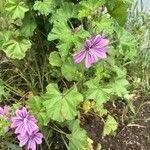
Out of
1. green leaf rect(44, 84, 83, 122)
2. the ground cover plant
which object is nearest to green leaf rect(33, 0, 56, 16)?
the ground cover plant

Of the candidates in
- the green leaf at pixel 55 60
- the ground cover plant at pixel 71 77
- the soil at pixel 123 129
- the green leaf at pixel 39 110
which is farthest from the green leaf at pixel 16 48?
the soil at pixel 123 129

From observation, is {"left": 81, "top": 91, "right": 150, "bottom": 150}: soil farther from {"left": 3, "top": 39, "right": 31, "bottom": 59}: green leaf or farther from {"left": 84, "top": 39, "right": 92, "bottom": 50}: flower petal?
{"left": 84, "top": 39, "right": 92, "bottom": 50}: flower petal

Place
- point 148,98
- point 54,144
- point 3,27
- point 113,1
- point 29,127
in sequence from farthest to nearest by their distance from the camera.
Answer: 1. point 3,27
2. point 148,98
3. point 54,144
4. point 113,1
5. point 29,127

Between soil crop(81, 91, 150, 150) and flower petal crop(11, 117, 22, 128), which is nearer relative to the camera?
flower petal crop(11, 117, 22, 128)

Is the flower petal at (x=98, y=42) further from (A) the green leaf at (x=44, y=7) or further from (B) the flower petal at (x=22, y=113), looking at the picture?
(B) the flower petal at (x=22, y=113)

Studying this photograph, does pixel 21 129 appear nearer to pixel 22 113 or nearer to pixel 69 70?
pixel 22 113

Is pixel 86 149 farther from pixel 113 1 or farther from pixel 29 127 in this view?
pixel 113 1

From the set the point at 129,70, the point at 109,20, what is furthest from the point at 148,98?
the point at 109,20
